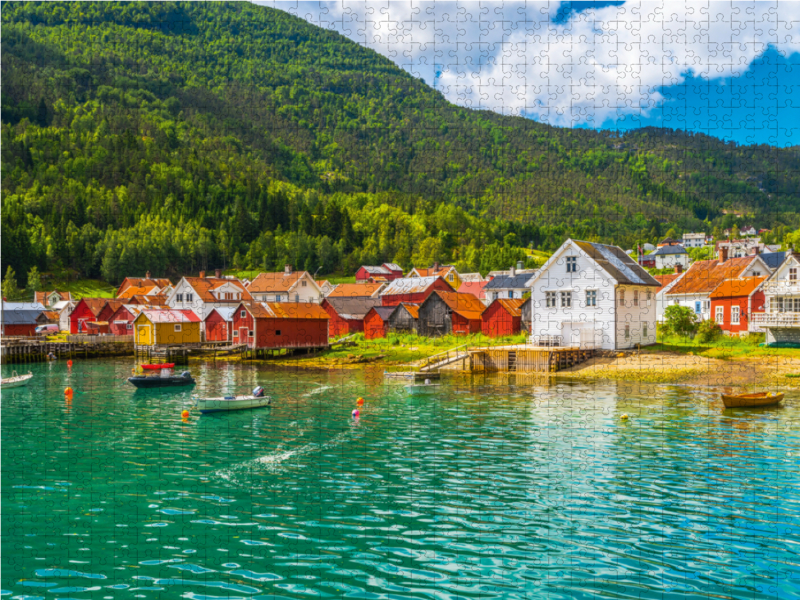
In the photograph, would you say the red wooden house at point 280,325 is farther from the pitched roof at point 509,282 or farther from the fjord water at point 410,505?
the fjord water at point 410,505

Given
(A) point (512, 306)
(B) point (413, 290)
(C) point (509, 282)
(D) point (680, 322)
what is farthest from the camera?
(B) point (413, 290)

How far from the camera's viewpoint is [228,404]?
32.7 m

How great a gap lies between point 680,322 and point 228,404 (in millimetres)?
37166

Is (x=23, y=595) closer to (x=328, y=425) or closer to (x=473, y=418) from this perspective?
(x=328, y=425)

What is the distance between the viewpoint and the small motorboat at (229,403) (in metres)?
32.2

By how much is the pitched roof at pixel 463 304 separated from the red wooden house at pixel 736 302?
75.7ft

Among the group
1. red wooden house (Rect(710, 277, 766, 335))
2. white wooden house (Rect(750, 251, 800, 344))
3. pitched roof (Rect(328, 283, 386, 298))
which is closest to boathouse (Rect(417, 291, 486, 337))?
red wooden house (Rect(710, 277, 766, 335))

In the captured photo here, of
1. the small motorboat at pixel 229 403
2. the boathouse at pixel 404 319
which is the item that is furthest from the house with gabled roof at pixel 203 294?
the small motorboat at pixel 229 403

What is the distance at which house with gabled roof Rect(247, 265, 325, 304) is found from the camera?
95812 millimetres

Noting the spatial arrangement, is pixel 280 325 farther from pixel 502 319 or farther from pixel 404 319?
pixel 502 319

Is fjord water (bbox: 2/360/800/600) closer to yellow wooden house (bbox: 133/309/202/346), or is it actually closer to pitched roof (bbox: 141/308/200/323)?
yellow wooden house (bbox: 133/309/202/346)

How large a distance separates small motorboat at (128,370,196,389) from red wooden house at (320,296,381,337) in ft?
117

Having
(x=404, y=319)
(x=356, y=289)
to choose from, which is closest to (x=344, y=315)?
(x=404, y=319)

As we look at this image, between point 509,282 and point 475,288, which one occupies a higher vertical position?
→ point 509,282
